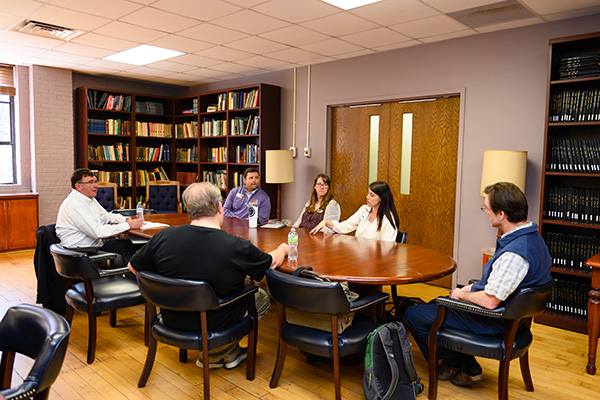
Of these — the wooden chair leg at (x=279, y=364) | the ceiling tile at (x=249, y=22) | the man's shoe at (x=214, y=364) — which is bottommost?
the man's shoe at (x=214, y=364)

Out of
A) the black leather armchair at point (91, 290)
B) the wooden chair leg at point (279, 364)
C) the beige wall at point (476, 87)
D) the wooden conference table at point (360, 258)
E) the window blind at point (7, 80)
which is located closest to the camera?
the wooden conference table at point (360, 258)

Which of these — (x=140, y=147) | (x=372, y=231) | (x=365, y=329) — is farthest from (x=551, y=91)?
(x=140, y=147)

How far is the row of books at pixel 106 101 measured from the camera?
7.27 metres

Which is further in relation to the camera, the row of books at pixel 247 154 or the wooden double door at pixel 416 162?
the row of books at pixel 247 154

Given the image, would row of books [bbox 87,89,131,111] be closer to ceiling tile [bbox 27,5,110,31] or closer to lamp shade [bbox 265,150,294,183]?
ceiling tile [bbox 27,5,110,31]

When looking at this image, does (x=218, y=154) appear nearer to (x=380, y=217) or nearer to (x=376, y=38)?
(x=376, y=38)

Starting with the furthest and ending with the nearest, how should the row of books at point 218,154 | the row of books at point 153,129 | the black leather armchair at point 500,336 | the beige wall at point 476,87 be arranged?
the row of books at point 153,129, the row of books at point 218,154, the beige wall at point 476,87, the black leather armchair at point 500,336

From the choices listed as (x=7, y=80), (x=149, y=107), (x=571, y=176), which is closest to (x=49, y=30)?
A: (x=7, y=80)

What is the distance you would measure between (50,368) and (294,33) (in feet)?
13.8

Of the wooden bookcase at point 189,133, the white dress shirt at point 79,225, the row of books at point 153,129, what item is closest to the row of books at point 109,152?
the wooden bookcase at point 189,133

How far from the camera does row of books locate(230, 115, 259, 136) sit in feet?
22.0

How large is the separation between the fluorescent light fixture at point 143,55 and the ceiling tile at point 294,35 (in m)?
1.53

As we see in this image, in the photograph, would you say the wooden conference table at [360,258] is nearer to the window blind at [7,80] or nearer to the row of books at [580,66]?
the row of books at [580,66]

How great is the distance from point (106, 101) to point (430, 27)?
539cm
